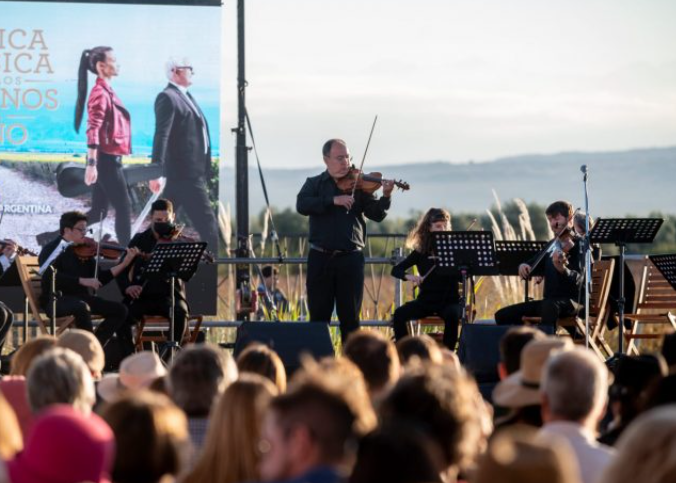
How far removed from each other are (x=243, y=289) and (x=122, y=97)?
Result: 265 cm

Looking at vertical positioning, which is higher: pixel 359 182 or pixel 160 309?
pixel 359 182

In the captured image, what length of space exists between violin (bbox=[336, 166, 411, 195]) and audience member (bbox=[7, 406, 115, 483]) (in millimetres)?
7345

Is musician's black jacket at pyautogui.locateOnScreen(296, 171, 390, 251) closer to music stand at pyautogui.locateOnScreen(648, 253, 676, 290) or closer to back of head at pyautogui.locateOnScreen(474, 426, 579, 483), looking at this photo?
music stand at pyautogui.locateOnScreen(648, 253, 676, 290)

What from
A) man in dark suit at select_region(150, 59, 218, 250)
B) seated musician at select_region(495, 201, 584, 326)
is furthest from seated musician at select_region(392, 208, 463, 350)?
man in dark suit at select_region(150, 59, 218, 250)

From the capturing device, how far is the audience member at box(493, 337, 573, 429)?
5.39 metres

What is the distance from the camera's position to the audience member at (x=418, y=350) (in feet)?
19.6

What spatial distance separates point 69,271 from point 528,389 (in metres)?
6.64

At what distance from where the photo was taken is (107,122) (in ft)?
47.1

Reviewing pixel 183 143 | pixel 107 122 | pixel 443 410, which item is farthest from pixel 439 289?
pixel 443 410

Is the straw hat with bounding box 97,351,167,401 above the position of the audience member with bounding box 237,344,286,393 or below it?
below

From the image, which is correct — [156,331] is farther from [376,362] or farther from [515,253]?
[376,362]

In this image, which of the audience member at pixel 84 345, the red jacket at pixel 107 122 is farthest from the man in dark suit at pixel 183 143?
the audience member at pixel 84 345

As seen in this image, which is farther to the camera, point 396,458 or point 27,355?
point 27,355

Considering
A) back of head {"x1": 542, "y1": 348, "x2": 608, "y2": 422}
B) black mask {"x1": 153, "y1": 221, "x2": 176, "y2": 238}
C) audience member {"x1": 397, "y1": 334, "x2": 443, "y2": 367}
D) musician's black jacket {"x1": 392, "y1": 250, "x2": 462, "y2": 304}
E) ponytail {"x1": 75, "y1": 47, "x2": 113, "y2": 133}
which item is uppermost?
ponytail {"x1": 75, "y1": 47, "x2": 113, "y2": 133}
